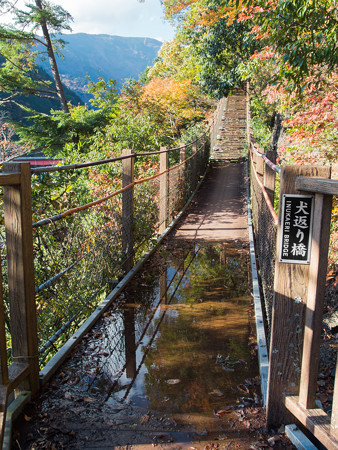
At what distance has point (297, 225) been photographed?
1.86m

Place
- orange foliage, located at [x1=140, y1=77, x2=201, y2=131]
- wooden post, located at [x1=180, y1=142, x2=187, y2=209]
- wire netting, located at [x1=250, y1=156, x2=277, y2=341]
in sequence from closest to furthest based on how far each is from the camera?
1. wire netting, located at [x1=250, y1=156, x2=277, y2=341]
2. wooden post, located at [x1=180, y1=142, x2=187, y2=209]
3. orange foliage, located at [x1=140, y1=77, x2=201, y2=131]

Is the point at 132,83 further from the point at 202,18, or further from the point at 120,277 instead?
the point at 120,277

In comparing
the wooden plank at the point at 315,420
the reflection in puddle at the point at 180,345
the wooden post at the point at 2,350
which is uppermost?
the wooden post at the point at 2,350

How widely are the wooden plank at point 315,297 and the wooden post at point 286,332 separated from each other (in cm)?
6

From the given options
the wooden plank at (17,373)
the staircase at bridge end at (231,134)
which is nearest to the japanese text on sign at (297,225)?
the wooden plank at (17,373)

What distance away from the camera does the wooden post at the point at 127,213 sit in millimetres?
4705

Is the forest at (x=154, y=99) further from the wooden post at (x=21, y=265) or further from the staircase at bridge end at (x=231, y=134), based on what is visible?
the wooden post at (x=21, y=265)

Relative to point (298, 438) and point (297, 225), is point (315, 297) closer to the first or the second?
point (297, 225)

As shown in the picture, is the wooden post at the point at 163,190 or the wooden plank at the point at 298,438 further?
the wooden post at the point at 163,190

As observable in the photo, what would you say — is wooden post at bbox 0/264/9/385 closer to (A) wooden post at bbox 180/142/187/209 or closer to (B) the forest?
(B) the forest

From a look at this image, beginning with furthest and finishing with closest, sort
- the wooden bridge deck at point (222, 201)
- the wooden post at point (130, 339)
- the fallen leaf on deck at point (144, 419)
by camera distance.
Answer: the wooden bridge deck at point (222, 201) < the wooden post at point (130, 339) < the fallen leaf on deck at point (144, 419)

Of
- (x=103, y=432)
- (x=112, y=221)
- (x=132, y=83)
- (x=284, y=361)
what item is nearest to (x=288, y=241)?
(x=284, y=361)

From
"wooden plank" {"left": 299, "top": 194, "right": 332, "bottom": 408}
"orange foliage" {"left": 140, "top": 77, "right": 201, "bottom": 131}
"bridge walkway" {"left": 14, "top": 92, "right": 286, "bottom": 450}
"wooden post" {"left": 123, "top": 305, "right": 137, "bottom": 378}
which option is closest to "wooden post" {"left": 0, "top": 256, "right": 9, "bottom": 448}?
"bridge walkway" {"left": 14, "top": 92, "right": 286, "bottom": 450}

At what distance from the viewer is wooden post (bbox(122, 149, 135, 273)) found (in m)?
4.70
